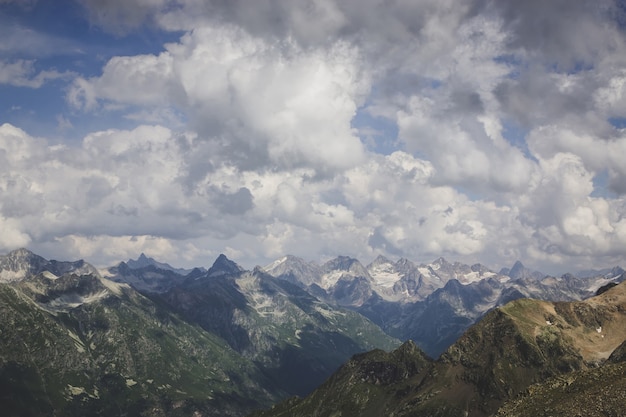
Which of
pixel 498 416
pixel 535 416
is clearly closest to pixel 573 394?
pixel 535 416

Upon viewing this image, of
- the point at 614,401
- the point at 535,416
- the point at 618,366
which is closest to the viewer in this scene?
the point at 614,401

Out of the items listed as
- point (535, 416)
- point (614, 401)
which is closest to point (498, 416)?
point (535, 416)

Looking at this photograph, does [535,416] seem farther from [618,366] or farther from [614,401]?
[618,366]

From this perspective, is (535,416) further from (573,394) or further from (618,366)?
(618,366)

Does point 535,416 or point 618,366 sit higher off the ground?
point 618,366

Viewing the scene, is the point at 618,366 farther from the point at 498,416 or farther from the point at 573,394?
the point at 498,416

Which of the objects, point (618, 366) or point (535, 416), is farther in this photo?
point (618, 366)

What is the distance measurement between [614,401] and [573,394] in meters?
19.4

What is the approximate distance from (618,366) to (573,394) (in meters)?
25.4

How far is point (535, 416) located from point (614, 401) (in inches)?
1079

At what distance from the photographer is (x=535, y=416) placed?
18362 centimetres

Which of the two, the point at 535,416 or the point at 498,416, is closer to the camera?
the point at 535,416

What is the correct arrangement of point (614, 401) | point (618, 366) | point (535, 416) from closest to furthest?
1. point (614, 401)
2. point (535, 416)
3. point (618, 366)

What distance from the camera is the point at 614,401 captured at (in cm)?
16750
